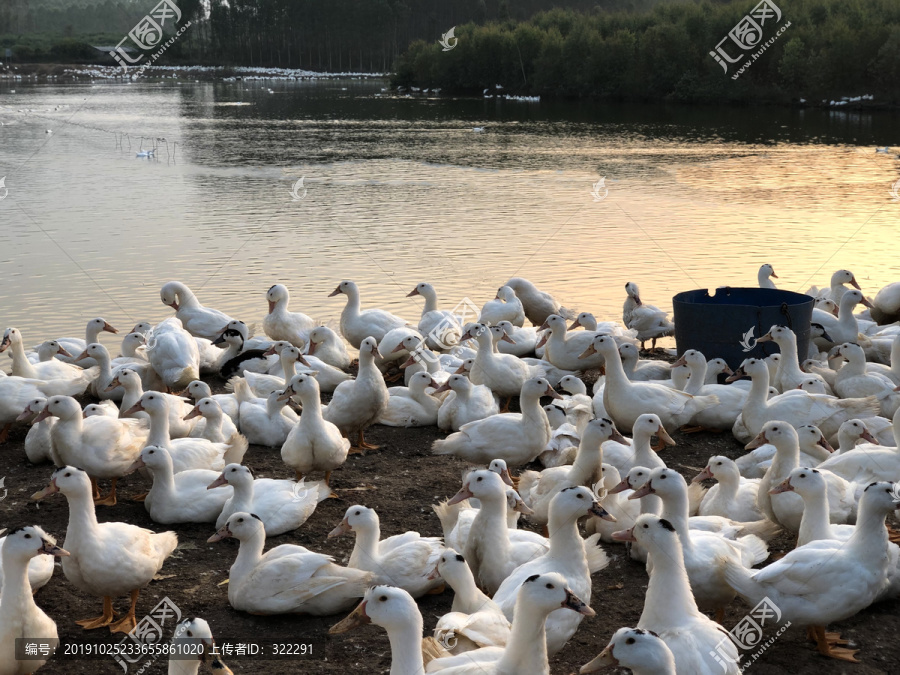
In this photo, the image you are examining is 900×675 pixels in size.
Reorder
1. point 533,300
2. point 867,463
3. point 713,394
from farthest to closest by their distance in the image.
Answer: point 533,300
point 713,394
point 867,463

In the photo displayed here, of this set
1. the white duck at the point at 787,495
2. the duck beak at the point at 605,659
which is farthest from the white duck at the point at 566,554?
the white duck at the point at 787,495

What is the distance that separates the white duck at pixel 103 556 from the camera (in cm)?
542

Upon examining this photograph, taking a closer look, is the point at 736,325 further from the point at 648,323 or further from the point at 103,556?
the point at 103,556

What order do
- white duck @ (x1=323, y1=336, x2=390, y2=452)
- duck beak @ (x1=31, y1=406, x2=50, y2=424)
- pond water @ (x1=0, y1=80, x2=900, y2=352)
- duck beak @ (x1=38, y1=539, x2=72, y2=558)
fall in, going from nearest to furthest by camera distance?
duck beak @ (x1=38, y1=539, x2=72, y2=558) < duck beak @ (x1=31, y1=406, x2=50, y2=424) < white duck @ (x1=323, y1=336, x2=390, y2=452) < pond water @ (x1=0, y1=80, x2=900, y2=352)

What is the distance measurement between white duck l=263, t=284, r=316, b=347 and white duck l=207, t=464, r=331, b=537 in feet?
14.0

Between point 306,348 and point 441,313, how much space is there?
169 cm

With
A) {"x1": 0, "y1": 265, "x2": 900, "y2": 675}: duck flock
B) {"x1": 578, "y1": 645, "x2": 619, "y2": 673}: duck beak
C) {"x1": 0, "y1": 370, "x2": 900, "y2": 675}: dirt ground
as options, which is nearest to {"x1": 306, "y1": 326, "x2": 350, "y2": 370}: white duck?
{"x1": 0, "y1": 265, "x2": 900, "y2": 675}: duck flock

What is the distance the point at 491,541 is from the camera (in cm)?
562

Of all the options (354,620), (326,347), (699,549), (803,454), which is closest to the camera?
(354,620)

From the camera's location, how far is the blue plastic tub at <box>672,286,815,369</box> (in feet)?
31.3

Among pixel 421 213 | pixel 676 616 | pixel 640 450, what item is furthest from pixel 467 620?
pixel 421 213
